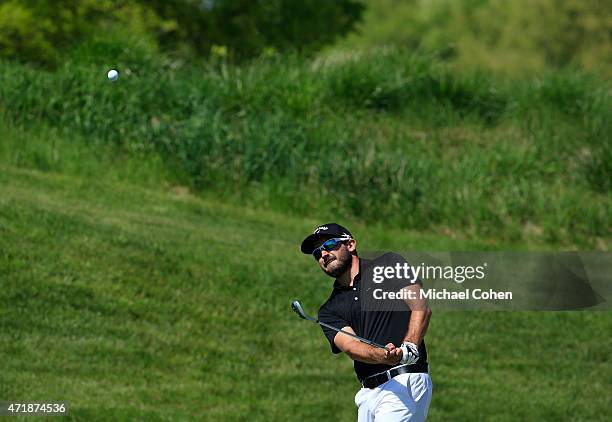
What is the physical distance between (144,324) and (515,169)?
1191 cm

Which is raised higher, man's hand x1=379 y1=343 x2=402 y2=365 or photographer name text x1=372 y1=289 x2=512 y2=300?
photographer name text x1=372 y1=289 x2=512 y2=300

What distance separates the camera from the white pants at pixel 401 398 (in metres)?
9.01

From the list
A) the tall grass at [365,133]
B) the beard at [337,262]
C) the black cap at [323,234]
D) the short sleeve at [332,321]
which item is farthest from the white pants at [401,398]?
the tall grass at [365,133]

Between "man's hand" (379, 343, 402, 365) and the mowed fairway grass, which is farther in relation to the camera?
the mowed fairway grass

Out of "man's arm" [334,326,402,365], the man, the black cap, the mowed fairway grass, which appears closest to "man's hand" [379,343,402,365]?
"man's arm" [334,326,402,365]

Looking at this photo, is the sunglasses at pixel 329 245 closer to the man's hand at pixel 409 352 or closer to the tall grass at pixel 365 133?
the man's hand at pixel 409 352

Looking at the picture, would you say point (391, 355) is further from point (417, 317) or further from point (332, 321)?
point (332, 321)

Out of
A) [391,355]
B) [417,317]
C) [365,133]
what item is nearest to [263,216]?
[365,133]

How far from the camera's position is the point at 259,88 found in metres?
28.9

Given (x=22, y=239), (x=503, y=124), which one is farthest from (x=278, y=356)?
(x=503, y=124)

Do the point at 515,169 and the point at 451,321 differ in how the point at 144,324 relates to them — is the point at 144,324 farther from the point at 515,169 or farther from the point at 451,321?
the point at 515,169

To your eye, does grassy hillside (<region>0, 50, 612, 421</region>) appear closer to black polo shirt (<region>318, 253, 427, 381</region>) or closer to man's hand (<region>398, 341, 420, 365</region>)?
black polo shirt (<region>318, 253, 427, 381</region>)

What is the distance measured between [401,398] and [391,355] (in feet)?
1.87

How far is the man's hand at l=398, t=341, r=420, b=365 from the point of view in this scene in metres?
8.56
